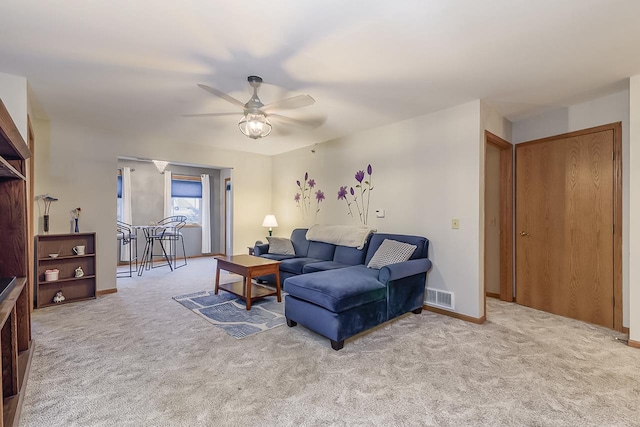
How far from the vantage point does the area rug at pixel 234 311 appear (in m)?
3.08

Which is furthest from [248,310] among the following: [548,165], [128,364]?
[548,165]

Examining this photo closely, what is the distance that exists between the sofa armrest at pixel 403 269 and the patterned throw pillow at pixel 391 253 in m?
0.11

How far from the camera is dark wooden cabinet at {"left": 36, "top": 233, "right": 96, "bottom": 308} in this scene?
3.79m

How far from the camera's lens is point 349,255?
4.31 metres

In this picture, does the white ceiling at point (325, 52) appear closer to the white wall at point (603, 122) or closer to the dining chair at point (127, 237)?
the white wall at point (603, 122)

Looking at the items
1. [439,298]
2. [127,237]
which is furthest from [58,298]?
[439,298]

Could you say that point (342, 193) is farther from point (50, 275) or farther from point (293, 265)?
point (50, 275)

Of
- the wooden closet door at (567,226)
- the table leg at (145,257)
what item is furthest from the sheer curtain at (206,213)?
the wooden closet door at (567,226)

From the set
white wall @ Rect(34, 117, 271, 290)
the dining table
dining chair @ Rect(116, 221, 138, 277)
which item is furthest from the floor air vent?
dining chair @ Rect(116, 221, 138, 277)

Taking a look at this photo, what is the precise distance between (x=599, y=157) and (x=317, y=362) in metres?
3.52

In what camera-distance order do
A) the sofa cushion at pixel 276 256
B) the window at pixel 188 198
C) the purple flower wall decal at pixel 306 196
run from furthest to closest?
1. the window at pixel 188 198
2. the purple flower wall decal at pixel 306 196
3. the sofa cushion at pixel 276 256

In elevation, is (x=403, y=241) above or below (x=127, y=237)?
above

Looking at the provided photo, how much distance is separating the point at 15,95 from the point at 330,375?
3.59 meters

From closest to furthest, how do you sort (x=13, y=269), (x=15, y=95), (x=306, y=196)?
(x=13, y=269), (x=15, y=95), (x=306, y=196)
